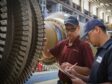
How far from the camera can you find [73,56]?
2781 millimetres

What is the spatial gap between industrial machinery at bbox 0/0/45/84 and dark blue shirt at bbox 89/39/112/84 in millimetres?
602

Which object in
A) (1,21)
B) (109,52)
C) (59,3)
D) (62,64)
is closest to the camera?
(1,21)

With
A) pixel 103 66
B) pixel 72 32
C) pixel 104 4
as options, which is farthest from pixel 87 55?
pixel 104 4

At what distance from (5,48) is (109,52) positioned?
820mm

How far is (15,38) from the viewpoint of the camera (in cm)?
148

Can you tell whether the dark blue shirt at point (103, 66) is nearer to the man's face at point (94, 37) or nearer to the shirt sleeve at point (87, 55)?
the man's face at point (94, 37)

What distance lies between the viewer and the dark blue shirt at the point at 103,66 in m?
1.98

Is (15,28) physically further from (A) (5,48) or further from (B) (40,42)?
(B) (40,42)

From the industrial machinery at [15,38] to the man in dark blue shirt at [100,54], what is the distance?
1.99 ft

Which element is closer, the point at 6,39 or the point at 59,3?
the point at 6,39

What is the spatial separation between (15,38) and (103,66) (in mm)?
791

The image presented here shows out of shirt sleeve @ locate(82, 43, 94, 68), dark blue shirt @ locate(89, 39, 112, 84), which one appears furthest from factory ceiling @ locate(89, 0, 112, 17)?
dark blue shirt @ locate(89, 39, 112, 84)

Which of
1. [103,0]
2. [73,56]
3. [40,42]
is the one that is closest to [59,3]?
[103,0]

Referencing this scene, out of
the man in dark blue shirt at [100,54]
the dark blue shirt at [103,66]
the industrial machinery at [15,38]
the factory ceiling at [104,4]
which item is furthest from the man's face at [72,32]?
the factory ceiling at [104,4]
